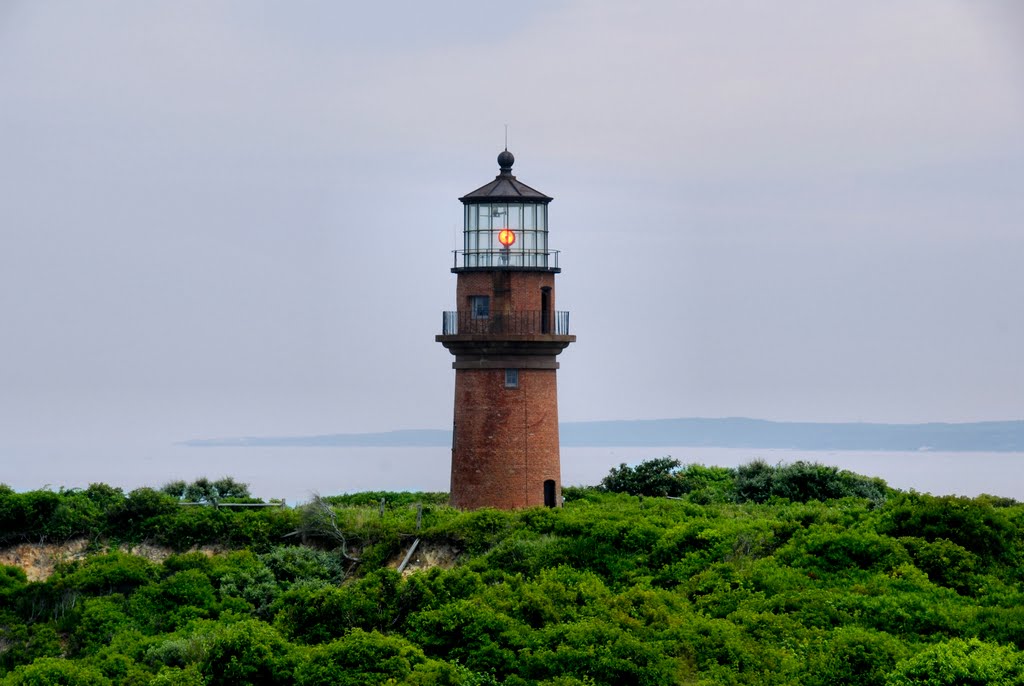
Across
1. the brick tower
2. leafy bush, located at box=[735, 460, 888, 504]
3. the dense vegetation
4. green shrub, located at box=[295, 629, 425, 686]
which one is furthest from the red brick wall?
green shrub, located at box=[295, 629, 425, 686]

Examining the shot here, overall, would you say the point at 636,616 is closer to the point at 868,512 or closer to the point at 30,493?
the point at 868,512

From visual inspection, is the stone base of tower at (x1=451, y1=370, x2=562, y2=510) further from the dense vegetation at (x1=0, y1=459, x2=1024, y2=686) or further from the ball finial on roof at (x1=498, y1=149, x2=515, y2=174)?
the ball finial on roof at (x1=498, y1=149, x2=515, y2=174)

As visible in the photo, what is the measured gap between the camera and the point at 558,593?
30156 millimetres

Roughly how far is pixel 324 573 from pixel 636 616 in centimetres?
1003

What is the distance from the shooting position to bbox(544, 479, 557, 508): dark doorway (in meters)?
40.9

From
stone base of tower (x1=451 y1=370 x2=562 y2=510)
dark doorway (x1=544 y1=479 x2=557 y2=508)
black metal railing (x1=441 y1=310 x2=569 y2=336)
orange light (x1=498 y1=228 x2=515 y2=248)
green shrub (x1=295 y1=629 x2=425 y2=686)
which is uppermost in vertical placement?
orange light (x1=498 y1=228 x2=515 y2=248)

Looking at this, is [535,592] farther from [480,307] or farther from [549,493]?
[480,307]

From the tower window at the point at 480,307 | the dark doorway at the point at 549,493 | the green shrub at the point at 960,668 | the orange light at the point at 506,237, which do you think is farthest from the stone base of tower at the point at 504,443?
the green shrub at the point at 960,668

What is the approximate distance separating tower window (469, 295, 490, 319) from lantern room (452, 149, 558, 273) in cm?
84

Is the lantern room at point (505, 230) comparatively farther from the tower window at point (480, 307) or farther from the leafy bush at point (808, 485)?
the leafy bush at point (808, 485)

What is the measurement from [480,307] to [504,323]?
859 millimetres

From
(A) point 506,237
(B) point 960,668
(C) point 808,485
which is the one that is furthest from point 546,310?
(B) point 960,668

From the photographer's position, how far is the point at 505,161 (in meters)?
42.0

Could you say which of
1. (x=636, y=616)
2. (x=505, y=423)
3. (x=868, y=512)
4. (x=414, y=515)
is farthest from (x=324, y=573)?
(x=868, y=512)
